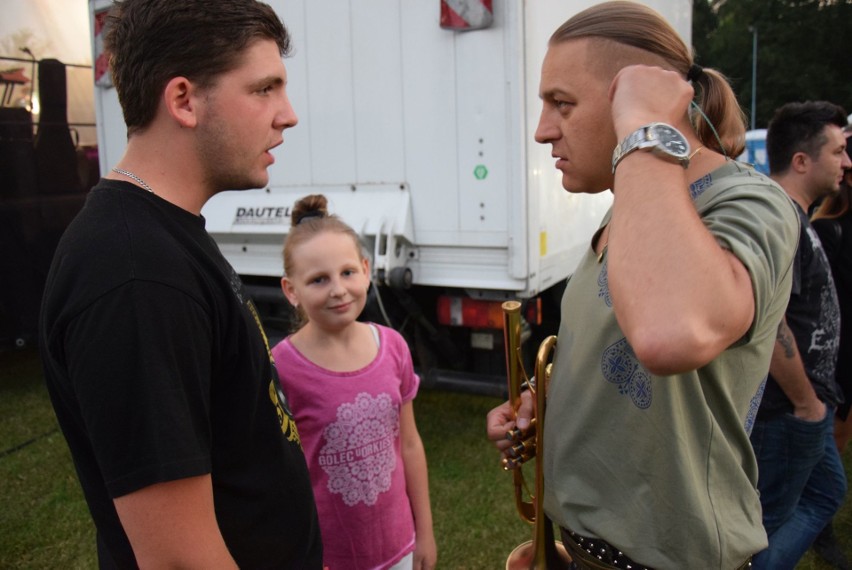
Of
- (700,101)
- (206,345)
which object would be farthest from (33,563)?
(700,101)

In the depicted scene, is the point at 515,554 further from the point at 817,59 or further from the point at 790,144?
the point at 817,59

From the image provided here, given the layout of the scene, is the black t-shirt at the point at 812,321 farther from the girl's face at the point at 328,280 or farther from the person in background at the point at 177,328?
the person in background at the point at 177,328

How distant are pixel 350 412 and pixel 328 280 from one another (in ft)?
1.27

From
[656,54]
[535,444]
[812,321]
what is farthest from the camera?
[812,321]

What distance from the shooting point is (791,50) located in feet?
104

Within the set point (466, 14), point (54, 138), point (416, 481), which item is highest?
point (466, 14)

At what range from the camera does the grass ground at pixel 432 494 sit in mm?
3293

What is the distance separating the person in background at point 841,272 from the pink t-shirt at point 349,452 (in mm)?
2214

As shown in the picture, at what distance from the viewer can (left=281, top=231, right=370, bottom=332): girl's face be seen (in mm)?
2016

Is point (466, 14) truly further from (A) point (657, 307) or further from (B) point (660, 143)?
(A) point (657, 307)

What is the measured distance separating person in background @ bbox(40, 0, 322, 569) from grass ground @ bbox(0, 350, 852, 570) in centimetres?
215

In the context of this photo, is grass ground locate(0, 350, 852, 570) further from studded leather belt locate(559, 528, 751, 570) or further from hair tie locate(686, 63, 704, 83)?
hair tie locate(686, 63, 704, 83)

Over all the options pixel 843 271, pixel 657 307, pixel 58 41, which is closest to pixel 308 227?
pixel 657 307

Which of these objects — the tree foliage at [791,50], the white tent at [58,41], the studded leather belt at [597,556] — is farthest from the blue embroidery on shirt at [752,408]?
the tree foliage at [791,50]
